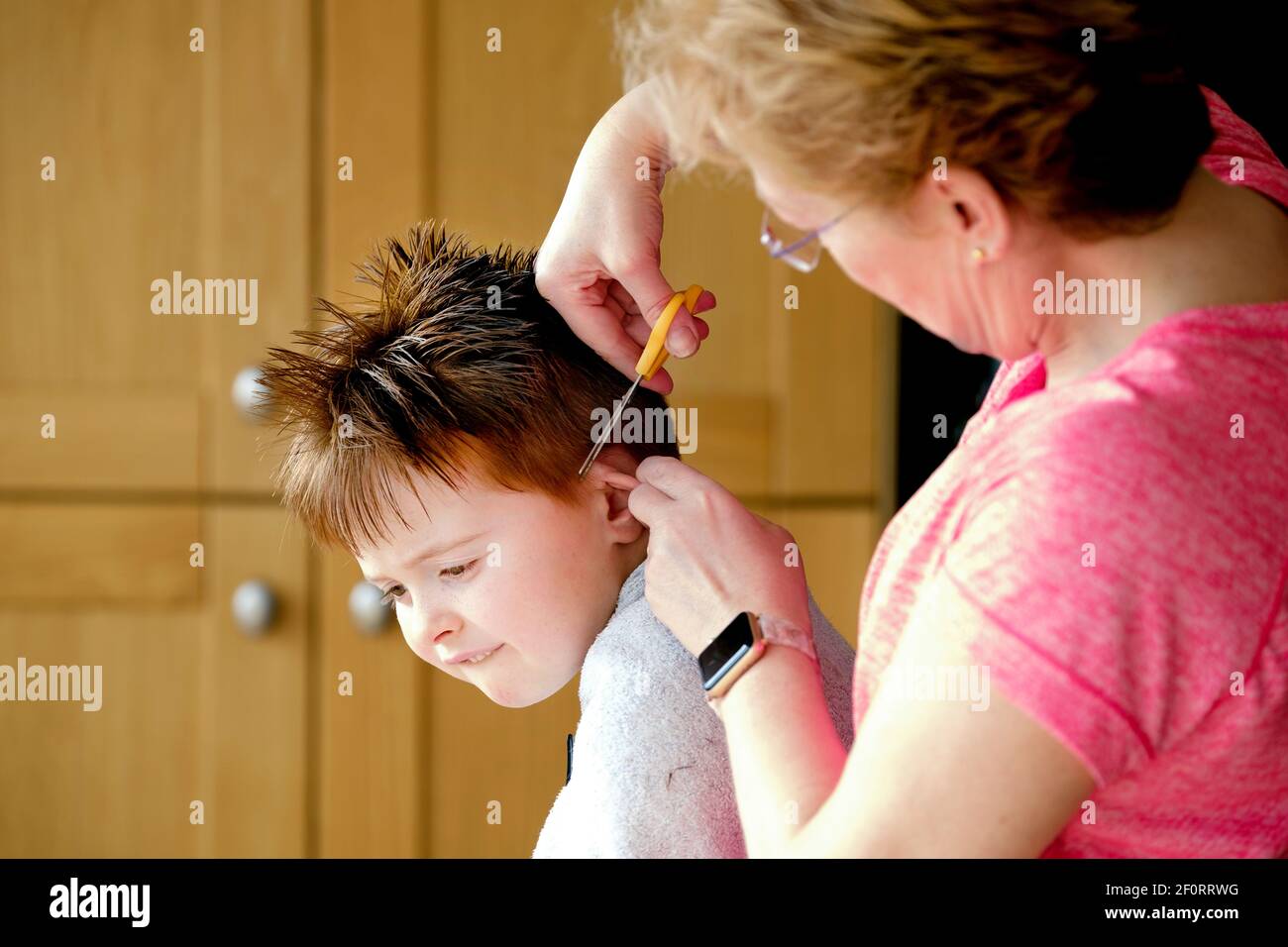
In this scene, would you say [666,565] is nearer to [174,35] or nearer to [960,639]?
[960,639]

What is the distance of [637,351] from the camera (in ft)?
3.25

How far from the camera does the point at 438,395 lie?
980 mm

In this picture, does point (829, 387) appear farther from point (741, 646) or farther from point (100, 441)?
point (741, 646)

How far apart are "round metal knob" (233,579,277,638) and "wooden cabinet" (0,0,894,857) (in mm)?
16

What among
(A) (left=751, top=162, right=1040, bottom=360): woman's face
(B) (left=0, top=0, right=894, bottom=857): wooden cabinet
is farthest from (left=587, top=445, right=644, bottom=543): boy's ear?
(B) (left=0, top=0, right=894, bottom=857): wooden cabinet

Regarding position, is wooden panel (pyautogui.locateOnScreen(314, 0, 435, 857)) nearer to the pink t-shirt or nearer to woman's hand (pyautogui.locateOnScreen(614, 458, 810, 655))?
woman's hand (pyautogui.locateOnScreen(614, 458, 810, 655))

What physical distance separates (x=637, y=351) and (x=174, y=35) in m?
1.08

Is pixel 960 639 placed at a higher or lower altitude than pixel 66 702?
higher

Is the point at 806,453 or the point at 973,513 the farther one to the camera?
the point at 806,453

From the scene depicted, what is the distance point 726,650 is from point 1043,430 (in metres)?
0.23

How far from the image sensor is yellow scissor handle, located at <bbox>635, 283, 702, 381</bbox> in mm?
920
